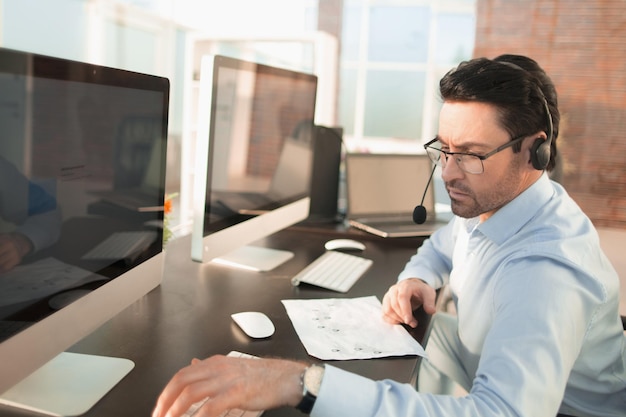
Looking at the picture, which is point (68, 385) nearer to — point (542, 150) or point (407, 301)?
point (407, 301)

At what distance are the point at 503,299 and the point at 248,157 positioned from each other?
2.63 feet

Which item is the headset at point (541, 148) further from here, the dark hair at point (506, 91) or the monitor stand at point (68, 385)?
the monitor stand at point (68, 385)

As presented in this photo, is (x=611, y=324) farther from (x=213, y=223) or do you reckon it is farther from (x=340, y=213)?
(x=340, y=213)

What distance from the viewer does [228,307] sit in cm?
126

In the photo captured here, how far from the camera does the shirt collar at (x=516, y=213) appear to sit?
1089 mm

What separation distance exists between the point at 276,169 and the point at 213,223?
1.27 ft

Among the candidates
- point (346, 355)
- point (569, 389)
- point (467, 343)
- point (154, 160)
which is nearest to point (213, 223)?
point (154, 160)

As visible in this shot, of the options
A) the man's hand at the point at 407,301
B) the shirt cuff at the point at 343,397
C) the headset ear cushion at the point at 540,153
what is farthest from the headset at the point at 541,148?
the shirt cuff at the point at 343,397

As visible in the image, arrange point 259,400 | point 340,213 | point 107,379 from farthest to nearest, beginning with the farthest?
point 340,213
point 107,379
point 259,400

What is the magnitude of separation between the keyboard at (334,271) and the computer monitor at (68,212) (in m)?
0.51

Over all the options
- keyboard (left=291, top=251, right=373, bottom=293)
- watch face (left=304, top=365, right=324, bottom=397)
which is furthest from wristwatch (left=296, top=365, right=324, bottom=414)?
keyboard (left=291, top=251, right=373, bottom=293)

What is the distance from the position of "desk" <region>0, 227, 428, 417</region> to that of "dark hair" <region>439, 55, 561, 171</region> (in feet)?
1.59

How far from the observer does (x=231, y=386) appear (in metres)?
0.73

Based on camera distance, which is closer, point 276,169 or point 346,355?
point 346,355
